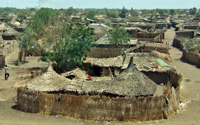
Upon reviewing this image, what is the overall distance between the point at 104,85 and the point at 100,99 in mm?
1467

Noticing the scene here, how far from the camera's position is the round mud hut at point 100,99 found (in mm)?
10055

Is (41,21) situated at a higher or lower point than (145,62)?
higher

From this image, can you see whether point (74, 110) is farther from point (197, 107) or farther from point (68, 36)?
point (68, 36)

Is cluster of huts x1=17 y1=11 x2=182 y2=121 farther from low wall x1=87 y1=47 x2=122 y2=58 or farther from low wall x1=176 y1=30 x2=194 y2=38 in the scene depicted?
low wall x1=176 y1=30 x2=194 y2=38

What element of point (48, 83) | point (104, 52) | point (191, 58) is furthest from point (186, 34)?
point (48, 83)

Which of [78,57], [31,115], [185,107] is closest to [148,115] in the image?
[185,107]

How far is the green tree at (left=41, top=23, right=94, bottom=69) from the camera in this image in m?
16.5

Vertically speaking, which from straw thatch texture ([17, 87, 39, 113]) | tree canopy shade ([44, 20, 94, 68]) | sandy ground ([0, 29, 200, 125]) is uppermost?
tree canopy shade ([44, 20, 94, 68])

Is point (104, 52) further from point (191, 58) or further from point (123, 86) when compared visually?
point (123, 86)

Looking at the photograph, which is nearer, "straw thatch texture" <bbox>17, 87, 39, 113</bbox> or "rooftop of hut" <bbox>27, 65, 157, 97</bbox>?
"straw thatch texture" <bbox>17, 87, 39, 113</bbox>

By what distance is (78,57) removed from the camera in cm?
1677

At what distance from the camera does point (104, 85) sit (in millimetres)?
11422

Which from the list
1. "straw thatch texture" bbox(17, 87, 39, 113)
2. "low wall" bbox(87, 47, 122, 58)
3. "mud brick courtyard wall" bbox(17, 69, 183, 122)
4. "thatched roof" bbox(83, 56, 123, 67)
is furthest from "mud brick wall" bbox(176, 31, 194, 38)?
"straw thatch texture" bbox(17, 87, 39, 113)

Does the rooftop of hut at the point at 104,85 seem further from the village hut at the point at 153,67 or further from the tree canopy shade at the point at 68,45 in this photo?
the tree canopy shade at the point at 68,45
